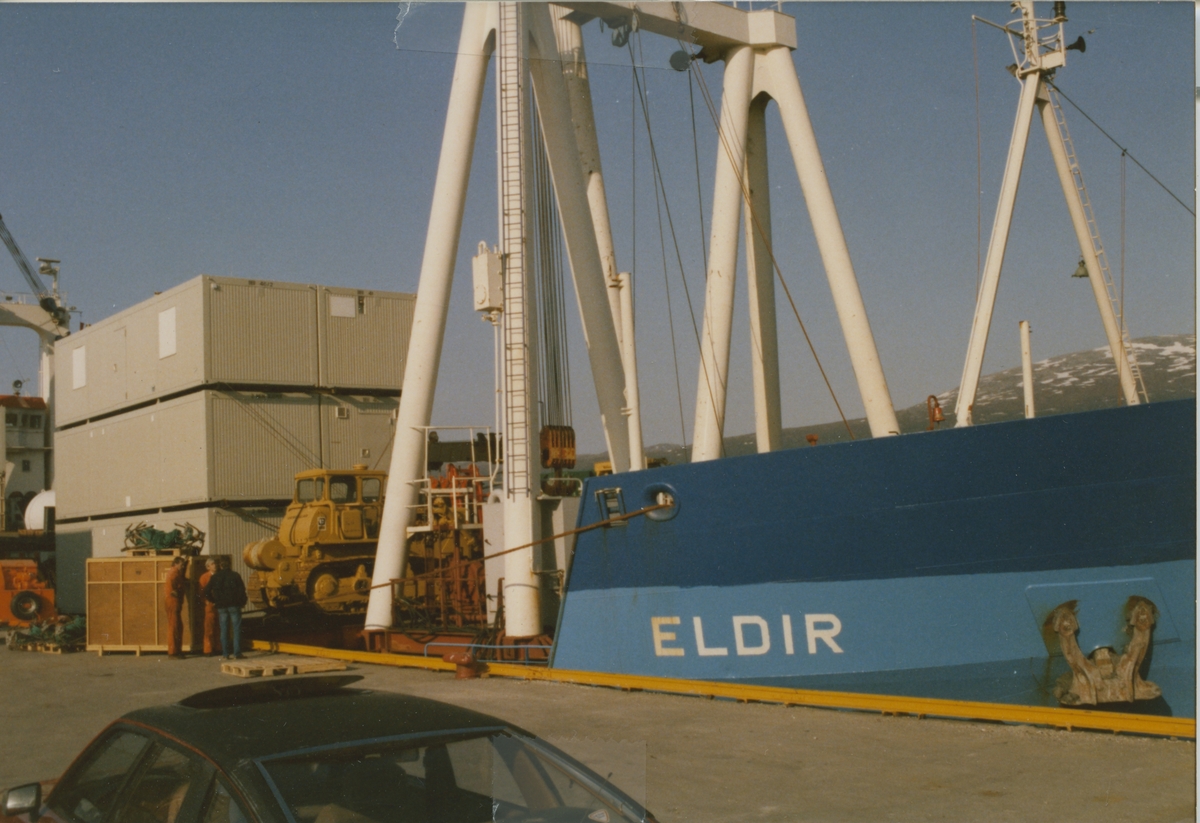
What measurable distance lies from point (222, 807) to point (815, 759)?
4699 millimetres

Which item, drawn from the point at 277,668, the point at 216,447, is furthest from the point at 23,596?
the point at 277,668

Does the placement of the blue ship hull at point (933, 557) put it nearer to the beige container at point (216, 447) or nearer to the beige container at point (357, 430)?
the beige container at point (216, 447)

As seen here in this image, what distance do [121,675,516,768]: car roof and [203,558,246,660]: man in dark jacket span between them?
37.0 ft

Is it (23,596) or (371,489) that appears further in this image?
(23,596)

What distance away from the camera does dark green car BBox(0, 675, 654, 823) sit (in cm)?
321

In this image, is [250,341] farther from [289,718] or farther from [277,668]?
[289,718]

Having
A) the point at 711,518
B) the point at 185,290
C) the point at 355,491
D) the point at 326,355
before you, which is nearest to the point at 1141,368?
the point at 711,518

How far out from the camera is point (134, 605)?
1636cm

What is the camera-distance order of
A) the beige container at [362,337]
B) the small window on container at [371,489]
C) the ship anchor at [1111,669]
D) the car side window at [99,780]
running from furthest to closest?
the beige container at [362,337] < the small window on container at [371,489] < the ship anchor at [1111,669] < the car side window at [99,780]

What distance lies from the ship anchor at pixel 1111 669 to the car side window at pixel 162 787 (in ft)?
21.8

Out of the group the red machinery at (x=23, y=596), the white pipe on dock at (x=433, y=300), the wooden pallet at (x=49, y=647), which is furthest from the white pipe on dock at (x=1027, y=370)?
the red machinery at (x=23, y=596)

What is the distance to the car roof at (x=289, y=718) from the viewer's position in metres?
3.36

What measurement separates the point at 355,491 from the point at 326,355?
309 centimetres

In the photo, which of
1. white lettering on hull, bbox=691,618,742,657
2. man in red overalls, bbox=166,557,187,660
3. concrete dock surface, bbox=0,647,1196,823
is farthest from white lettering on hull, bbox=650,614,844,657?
man in red overalls, bbox=166,557,187,660
